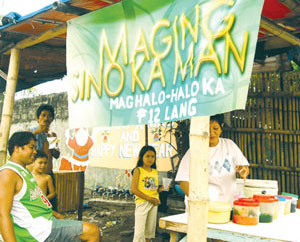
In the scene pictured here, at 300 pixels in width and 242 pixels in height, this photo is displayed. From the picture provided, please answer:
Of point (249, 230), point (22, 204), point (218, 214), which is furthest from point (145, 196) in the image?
point (249, 230)

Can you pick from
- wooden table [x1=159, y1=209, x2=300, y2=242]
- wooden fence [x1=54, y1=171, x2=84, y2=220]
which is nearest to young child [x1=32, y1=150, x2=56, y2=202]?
wooden fence [x1=54, y1=171, x2=84, y2=220]

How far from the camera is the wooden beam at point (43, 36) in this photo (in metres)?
3.85

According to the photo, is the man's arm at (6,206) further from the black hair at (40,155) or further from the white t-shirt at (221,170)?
the black hair at (40,155)

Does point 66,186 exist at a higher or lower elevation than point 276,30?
lower

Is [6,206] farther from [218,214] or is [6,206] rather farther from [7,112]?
[7,112]

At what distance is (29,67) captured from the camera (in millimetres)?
5477

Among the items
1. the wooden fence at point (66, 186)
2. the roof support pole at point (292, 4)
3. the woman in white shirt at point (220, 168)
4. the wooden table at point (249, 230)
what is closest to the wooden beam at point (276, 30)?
the roof support pole at point (292, 4)

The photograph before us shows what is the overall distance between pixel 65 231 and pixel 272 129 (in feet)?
10.7

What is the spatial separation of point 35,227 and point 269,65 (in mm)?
4964

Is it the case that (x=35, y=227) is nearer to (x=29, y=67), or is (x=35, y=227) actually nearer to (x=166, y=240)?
(x=166, y=240)

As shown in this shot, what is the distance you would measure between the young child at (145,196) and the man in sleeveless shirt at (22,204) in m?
1.45

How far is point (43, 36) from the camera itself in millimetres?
4043

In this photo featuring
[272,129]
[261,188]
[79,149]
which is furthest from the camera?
[79,149]

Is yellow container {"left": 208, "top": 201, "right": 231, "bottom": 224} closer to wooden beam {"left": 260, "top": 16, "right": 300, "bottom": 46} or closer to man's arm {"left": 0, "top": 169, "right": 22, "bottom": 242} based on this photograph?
man's arm {"left": 0, "top": 169, "right": 22, "bottom": 242}
